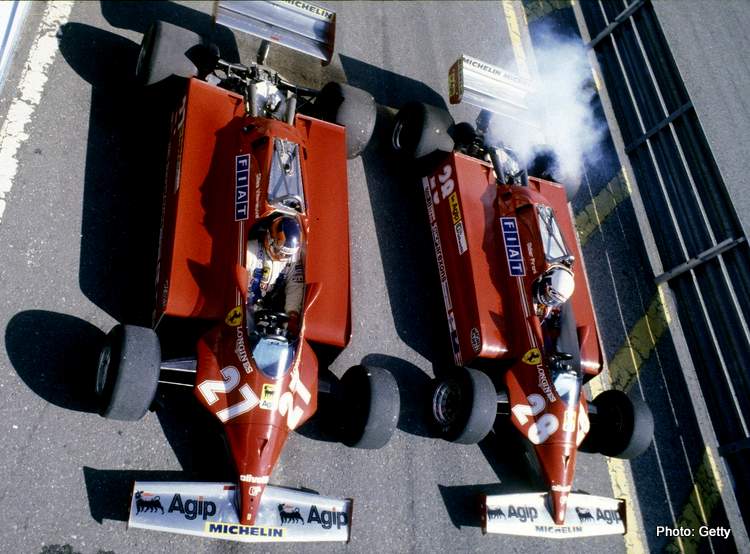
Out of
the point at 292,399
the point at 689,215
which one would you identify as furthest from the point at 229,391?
the point at 689,215

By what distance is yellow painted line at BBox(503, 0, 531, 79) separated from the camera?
873cm

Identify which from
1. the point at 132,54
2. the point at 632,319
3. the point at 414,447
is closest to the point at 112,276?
the point at 132,54

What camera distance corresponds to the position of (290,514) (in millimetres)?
4293

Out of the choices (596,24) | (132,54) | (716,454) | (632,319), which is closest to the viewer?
(132,54)

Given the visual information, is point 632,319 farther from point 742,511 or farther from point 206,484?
point 206,484

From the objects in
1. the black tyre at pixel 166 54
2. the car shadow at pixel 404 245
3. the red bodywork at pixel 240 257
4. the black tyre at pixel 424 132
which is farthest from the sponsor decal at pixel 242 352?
the black tyre at pixel 424 132

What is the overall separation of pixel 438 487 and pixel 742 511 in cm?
327

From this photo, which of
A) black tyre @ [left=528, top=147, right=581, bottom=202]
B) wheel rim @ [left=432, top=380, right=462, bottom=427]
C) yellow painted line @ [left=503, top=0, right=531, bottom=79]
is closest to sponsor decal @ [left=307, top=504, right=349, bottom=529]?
wheel rim @ [left=432, top=380, right=462, bottom=427]

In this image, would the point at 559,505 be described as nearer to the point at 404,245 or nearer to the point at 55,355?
the point at 404,245

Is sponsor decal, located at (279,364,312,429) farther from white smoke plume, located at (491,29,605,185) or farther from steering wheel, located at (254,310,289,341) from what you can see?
white smoke plume, located at (491,29,605,185)

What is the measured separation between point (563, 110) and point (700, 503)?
484cm

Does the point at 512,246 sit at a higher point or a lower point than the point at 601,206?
lower

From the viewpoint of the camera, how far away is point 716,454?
6762 mm

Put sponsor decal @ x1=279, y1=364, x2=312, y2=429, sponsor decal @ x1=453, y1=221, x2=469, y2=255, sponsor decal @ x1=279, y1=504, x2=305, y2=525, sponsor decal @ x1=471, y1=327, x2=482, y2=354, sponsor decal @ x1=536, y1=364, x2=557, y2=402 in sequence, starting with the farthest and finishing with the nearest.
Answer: sponsor decal @ x1=453, y1=221, x2=469, y2=255
sponsor decal @ x1=471, y1=327, x2=482, y2=354
sponsor decal @ x1=536, y1=364, x2=557, y2=402
sponsor decal @ x1=279, y1=364, x2=312, y2=429
sponsor decal @ x1=279, y1=504, x2=305, y2=525
